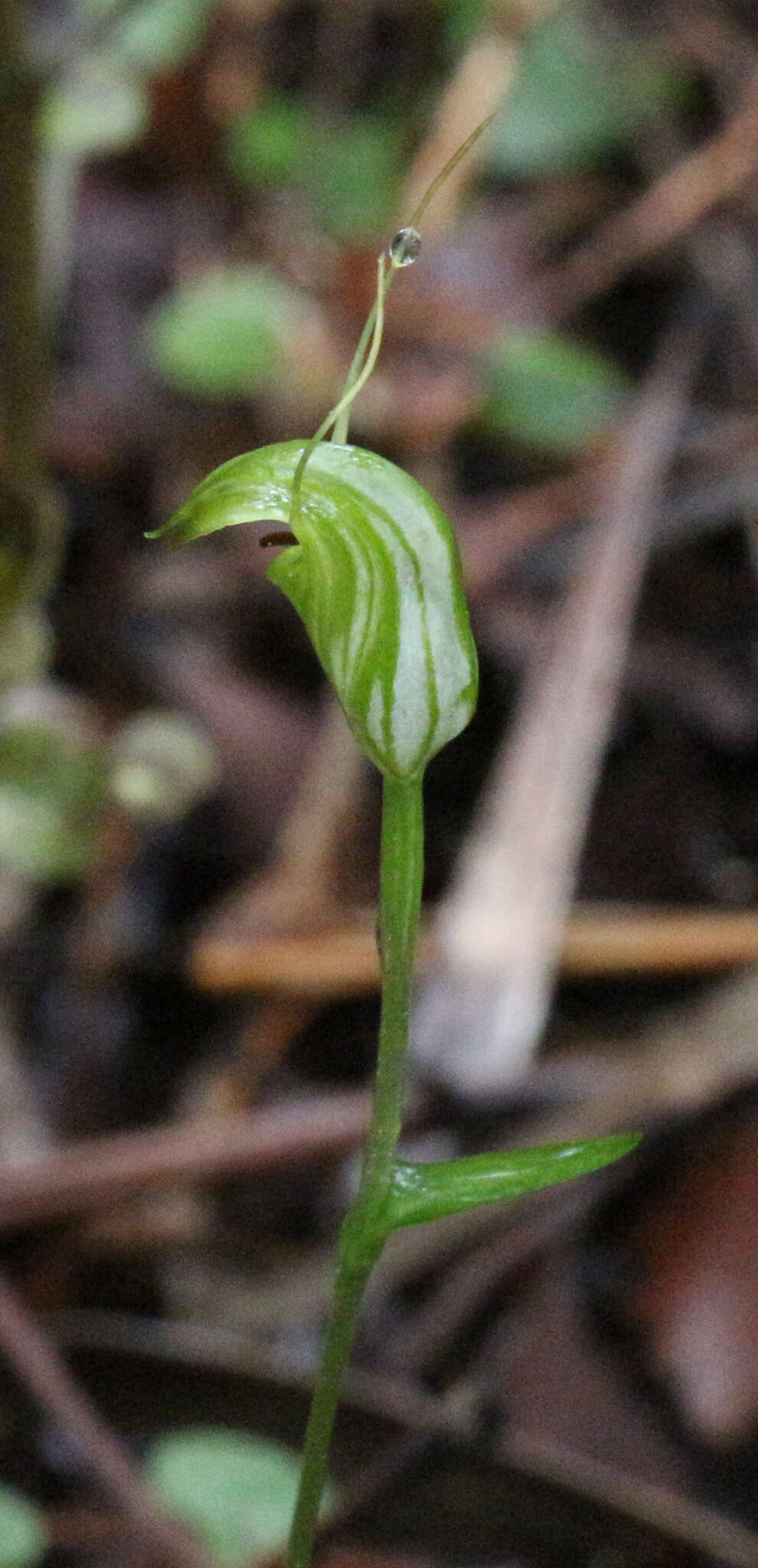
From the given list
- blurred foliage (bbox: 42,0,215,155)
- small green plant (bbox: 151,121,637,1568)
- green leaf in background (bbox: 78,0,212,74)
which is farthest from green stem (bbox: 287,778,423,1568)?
green leaf in background (bbox: 78,0,212,74)

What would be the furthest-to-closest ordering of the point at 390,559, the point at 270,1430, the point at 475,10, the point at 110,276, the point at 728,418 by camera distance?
the point at 475,10 → the point at 110,276 → the point at 728,418 → the point at 270,1430 → the point at 390,559

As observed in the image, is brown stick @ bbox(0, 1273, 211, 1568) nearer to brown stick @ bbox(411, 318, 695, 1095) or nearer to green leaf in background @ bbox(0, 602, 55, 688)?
brown stick @ bbox(411, 318, 695, 1095)

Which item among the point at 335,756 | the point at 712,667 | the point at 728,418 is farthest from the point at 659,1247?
the point at 728,418

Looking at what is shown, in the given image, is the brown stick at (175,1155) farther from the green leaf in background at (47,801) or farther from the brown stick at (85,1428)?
the green leaf in background at (47,801)

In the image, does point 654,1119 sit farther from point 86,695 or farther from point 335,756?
point 86,695

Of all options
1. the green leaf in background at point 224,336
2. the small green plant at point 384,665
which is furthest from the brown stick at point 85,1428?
the green leaf in background at point 224,336

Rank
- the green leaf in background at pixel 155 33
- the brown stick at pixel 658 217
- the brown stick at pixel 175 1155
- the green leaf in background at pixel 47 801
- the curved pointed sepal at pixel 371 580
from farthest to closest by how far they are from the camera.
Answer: the brown stick at pixel 658 217 < the green leaf in background at pixel 155 33 < the green leaf in background at pixel 47 801 < the brown stick at pixel 175 1155 < the curved pointed sepal at pixel 371 580

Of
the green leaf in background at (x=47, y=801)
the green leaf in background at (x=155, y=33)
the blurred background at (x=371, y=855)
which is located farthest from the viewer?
the green leaf in background at (x=155, y=33)
